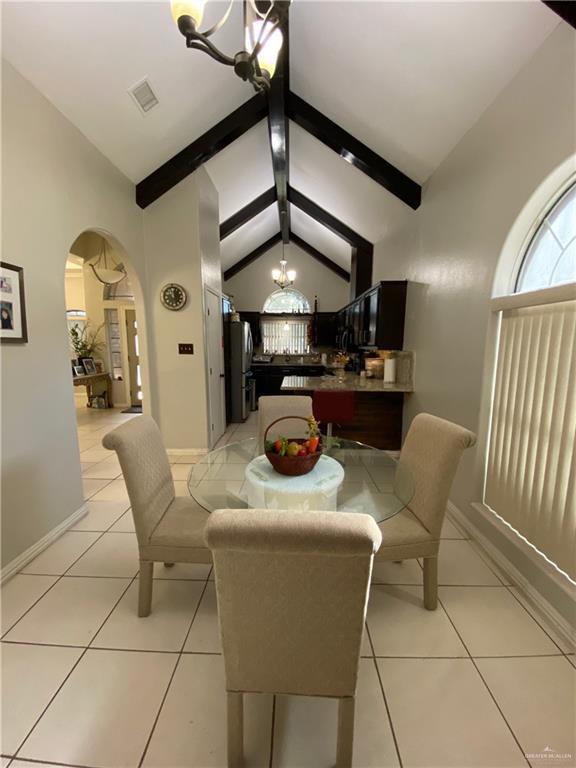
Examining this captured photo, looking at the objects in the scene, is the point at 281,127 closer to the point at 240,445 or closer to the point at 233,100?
the point at 233,100

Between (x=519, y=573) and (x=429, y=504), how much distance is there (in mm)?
801

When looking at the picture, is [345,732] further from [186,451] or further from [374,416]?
[186,451]

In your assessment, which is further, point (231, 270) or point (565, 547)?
point (231, 270)

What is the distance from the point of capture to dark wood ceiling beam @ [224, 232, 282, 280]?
7.50 meters

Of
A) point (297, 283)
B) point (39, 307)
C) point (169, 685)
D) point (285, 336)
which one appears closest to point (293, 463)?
point (169, 685)

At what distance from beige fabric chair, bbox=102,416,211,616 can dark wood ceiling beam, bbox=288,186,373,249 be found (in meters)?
4.80

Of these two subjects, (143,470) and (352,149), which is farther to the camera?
(352,149)

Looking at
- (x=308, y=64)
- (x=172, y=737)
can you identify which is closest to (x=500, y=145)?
(x=308, y=64)

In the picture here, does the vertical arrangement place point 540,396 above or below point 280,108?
below

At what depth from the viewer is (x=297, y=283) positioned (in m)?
7.92

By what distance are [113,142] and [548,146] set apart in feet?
10.1

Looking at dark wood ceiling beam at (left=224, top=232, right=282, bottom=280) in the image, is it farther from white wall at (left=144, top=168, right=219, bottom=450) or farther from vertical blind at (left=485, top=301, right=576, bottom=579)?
vertical blind at (left=485, top=301, right=576, bottom=579)

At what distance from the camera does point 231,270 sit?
7.66 m

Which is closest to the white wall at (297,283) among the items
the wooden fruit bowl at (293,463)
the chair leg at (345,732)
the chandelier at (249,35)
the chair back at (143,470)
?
the chandelier at (249,35)
